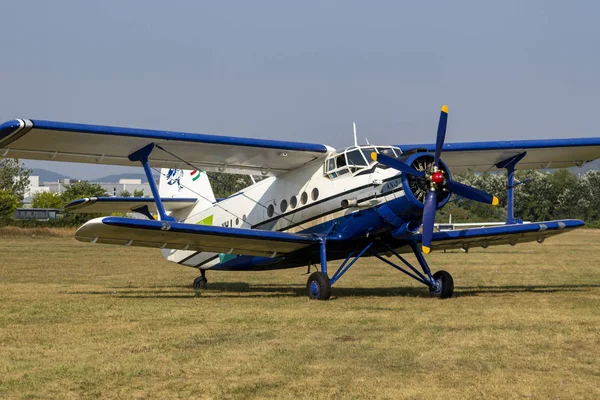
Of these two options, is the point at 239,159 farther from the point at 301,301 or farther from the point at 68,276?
the point at 68,276

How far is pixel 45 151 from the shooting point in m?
15.6

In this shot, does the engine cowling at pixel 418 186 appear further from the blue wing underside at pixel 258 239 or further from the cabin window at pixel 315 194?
the cabin window at pixel 315 194

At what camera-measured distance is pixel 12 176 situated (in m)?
116

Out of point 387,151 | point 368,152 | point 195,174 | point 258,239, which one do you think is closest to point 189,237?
point 258,239

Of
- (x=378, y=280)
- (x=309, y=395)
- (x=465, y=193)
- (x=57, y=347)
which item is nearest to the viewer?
(x=309, y=395)

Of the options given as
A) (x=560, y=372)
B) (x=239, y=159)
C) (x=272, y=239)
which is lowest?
(x=560, y=372)

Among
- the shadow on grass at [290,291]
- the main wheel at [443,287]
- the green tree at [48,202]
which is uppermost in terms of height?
the green tree at [48,202]

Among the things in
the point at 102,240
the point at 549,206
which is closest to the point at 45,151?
the point at 102,240

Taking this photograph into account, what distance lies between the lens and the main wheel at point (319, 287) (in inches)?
561

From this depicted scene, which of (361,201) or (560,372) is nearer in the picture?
(560,372)

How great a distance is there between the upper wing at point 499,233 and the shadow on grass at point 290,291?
109 centimetres

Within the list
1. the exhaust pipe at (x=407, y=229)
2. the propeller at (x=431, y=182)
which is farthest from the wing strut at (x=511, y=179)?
the exhaust pipe at (x=407, y=229)

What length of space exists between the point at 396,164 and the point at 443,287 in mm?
2881

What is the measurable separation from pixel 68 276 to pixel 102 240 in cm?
770
